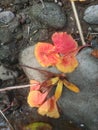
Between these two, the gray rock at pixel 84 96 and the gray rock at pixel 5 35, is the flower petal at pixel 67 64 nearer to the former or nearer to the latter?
the gray rock at pixel 84 96

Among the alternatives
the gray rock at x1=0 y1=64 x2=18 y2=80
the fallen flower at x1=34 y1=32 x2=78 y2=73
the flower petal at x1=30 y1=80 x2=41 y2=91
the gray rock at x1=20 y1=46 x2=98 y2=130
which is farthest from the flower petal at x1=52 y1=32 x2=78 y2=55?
the gray rock at x1=0 y1=64 x2=18 y2=80

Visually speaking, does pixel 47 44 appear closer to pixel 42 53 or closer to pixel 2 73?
pixel 42 53

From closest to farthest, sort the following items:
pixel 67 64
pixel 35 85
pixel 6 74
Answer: pixel 67 64, pixel 35 85, pixel 6 74

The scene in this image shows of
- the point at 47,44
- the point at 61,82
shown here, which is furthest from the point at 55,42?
the point at 61,82

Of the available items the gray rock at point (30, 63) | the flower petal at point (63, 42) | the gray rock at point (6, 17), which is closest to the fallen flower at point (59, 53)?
the flower petal at point (63, 42)

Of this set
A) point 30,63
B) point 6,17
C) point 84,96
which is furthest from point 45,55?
point 6,17

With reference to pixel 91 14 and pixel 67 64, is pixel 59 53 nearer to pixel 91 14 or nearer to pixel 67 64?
pixel 67 64
